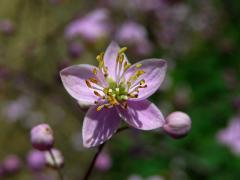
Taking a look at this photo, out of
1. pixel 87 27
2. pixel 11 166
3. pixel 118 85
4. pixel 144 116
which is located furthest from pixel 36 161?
pixel 144 116

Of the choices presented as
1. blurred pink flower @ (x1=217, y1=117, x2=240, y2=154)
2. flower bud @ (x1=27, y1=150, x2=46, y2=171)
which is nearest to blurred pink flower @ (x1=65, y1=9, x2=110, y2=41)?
flower bud @ (x1=27, y1=150, x2=46, y2=171)

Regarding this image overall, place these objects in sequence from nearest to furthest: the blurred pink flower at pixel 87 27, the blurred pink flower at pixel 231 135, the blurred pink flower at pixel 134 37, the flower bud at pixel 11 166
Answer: the flower bud at pixel 11 166 < the blurred pink flower at pixel 87 27 < the blurred pink flower at pixel 134 37 < the blurred pink flower at pixel 231 135

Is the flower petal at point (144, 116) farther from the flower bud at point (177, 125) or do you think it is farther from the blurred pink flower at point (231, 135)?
the blurred pink flower at point (231, 135)

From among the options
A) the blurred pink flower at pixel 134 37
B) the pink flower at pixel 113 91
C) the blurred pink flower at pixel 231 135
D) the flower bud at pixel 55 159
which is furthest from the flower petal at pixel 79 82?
the blurred pink flower at pixel 231 135

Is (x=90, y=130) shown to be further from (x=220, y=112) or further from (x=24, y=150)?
(x=24, y=150)

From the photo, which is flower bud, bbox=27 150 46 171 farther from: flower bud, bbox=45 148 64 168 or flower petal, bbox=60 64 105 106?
flower petal, bbox=60 64 105 106

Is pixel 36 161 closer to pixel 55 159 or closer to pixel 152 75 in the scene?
pixel 55 159

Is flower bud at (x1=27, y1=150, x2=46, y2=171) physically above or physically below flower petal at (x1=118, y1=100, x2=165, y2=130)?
below
